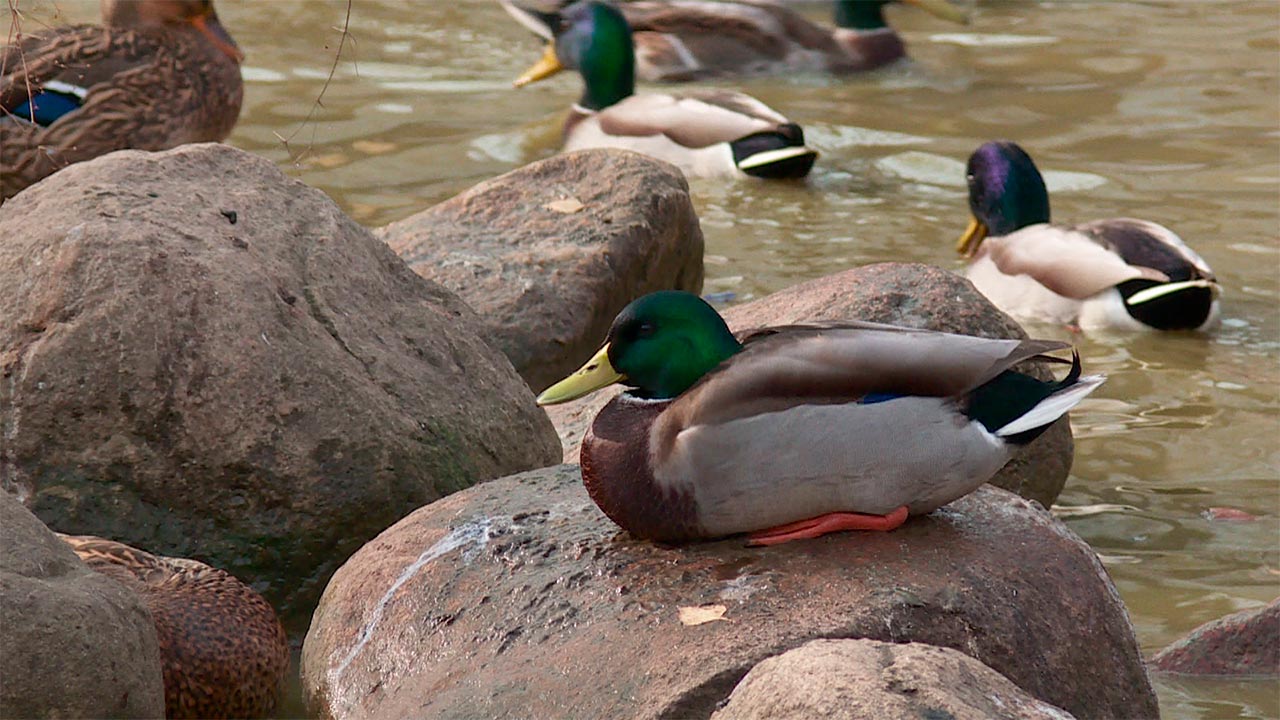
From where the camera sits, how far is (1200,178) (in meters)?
10.7

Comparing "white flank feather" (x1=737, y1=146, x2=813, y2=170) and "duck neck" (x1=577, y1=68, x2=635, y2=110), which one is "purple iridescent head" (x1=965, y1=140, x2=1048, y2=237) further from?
"duck neck" (x1=577, y1=68, x2=635, y2=110)

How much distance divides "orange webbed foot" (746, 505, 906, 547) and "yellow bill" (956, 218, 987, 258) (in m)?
5.35

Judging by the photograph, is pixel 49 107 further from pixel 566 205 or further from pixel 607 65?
pixel 607 65

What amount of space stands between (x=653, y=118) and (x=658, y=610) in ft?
23.7

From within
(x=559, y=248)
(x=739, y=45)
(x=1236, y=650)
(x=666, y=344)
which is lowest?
(x=739, y=45)

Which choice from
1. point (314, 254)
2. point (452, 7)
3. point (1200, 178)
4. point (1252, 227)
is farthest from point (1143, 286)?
point (452, 7)

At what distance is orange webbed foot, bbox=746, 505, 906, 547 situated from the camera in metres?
4.13

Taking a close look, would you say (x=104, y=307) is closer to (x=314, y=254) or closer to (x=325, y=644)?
(x=314, y=254)

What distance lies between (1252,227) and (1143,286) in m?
1.92

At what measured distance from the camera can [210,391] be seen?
4809mm

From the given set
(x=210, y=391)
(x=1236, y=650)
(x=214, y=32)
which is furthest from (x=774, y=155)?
(x=210, y=391)

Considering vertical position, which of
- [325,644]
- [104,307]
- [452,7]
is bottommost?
[452,7]

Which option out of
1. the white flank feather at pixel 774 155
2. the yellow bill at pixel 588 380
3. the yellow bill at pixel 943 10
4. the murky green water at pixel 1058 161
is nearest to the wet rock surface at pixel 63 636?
the yellow bill at pixel 588 380

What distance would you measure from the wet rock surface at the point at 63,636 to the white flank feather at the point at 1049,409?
6.43ft
